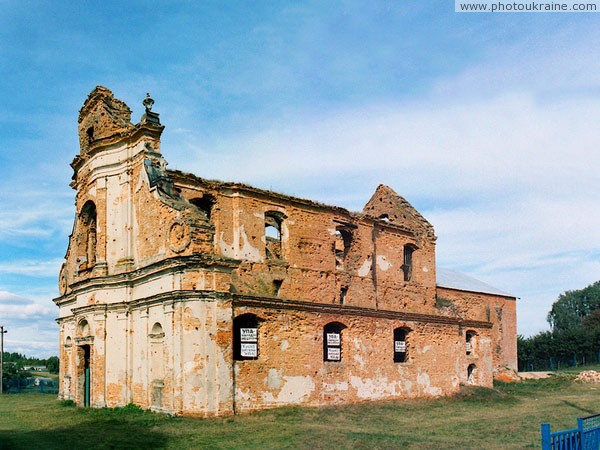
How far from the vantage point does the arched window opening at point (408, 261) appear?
2702cm

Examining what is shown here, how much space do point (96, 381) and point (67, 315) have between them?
5622mm

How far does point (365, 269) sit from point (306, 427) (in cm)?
1006

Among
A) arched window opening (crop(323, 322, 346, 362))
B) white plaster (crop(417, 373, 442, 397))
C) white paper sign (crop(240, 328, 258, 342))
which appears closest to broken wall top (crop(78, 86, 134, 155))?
white paper sign (crop(240, 328, 258, 342))

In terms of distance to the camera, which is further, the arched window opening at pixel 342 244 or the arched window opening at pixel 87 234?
the arched window opening at pixel 342 244

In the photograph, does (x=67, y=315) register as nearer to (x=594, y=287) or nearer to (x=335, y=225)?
(x=335, y=225)

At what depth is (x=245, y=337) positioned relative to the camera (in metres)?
17.6

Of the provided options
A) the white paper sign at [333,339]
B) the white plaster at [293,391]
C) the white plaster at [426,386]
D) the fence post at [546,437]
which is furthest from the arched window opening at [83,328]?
the fence post at [546,437]

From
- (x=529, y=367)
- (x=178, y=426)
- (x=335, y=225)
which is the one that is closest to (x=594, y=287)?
(x=529, y=367)

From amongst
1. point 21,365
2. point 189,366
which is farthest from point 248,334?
point 21,365

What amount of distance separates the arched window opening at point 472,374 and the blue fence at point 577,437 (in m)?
17.9

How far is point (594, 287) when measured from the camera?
73.2m

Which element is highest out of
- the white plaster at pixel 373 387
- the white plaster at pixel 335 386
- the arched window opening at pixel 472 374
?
the white plaster at pixel 335 386

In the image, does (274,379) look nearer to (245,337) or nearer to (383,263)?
(245,337)

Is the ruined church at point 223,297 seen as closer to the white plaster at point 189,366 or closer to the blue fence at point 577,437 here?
the white plaster at point 189,366
